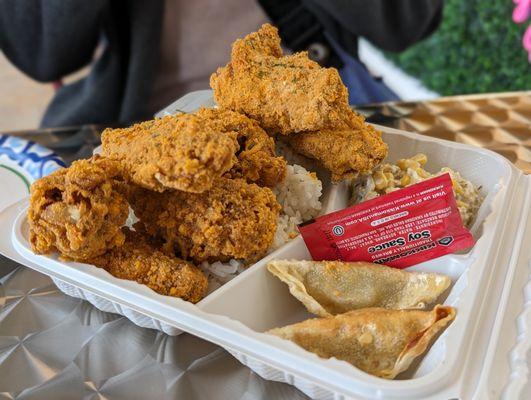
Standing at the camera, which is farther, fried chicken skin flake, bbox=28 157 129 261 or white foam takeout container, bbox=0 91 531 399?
fried chicken skin flake, bbox=28 157 129 261

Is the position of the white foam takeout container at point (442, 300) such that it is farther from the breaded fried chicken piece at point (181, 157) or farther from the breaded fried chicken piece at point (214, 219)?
the breaded fried chicken piece at point (181, 157)

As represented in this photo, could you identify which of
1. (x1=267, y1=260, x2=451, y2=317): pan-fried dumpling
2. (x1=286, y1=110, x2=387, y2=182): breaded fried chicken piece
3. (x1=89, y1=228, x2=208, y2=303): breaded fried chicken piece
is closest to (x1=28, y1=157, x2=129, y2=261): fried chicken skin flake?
(x1=89, y1=228, x2=208, y2=303): breaded fried chicken piece

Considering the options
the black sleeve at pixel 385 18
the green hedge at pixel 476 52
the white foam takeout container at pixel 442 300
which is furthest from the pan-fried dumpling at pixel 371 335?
the green hedge at pixel 476 52

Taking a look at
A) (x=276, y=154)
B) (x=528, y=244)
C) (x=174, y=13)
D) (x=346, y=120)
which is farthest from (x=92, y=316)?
(x=174, y=13)

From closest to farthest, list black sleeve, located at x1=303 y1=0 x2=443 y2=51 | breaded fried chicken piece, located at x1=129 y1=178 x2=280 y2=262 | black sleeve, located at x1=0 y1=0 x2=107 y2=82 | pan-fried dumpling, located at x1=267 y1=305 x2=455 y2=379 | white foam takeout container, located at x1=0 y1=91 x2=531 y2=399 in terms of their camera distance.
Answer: white foam takeout container, located at x1=0 y1=91 x2=531 y2=399, pan-fried dumpling, located at x1=267 y1=305 x2=455 y2=379, breaded fried chicken piece, located at x1=129 y1=178 x2=280 y2=262, black sleeve, located at x1=0 y1=0 x2=107 y2=82, black sleeve, located at x1=303 y1=0 x2=443 y2=51

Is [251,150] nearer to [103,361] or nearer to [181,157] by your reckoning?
[181,157]

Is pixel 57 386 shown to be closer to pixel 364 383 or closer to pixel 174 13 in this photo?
pixel 364 383

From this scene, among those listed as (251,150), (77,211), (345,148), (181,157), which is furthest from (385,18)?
(77,211)

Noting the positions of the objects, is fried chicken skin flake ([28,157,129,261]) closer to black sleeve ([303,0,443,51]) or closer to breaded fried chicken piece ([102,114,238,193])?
breaded fried chicken piece ([102,114,238,193])
